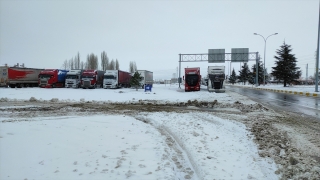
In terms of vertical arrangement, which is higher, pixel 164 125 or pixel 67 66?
pixel 67 66

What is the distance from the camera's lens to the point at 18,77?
130ft

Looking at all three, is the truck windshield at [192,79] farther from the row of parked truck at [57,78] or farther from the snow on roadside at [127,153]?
the snow on roadside at [127,153]

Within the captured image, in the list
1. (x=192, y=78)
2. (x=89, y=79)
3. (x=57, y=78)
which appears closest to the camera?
(x=192, y=78)

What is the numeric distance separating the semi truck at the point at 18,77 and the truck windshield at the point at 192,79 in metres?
29.7

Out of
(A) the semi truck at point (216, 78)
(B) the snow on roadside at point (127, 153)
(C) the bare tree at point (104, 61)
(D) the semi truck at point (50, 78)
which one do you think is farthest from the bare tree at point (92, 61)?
(B) the snow on roadside at point (127, 153)

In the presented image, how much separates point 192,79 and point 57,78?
24620 millimetres

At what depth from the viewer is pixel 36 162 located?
452 centimetres

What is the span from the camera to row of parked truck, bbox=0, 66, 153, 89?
38562 millimetres

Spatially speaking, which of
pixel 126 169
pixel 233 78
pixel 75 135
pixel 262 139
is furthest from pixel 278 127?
pixel 233 78

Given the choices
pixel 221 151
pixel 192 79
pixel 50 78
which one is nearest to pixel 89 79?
pixel 50 78

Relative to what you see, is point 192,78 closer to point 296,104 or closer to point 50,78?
point 296,104

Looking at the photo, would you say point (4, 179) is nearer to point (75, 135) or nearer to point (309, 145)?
point (75, 135)

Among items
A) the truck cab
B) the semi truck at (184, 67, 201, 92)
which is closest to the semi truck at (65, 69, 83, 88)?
the truck cab

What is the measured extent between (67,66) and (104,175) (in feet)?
339
